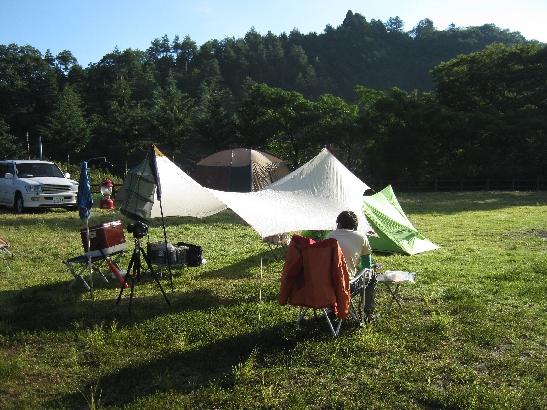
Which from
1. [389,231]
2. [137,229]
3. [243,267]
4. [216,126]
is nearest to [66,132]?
[216,126]

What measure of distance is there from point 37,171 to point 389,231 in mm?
11381

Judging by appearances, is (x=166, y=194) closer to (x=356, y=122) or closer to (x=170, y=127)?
(x=356, y=122)

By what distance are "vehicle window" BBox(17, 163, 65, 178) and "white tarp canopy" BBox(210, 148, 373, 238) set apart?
1070cm

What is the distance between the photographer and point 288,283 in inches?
188

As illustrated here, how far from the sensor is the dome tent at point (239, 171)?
19266 mm

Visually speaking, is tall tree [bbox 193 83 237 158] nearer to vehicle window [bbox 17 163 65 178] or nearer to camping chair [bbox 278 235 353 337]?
vehicle window [bbox 17 163 65 178]

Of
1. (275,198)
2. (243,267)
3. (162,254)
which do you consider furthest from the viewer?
(243,267)

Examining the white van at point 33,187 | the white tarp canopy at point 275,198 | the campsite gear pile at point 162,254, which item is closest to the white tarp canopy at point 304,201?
the white tarp canopy at point 275,198

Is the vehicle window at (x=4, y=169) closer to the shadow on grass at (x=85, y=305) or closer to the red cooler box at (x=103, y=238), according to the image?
the shadow on grass at (x=85, y=305)

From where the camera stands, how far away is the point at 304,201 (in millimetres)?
7062

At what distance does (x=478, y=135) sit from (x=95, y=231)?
1081 inches

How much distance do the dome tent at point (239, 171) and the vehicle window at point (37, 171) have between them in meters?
5.38

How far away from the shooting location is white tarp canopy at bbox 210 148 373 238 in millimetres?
6312

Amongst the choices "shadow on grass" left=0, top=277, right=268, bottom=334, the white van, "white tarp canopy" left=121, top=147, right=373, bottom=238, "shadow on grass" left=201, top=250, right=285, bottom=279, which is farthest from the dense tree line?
"shadow on grass" left=0, top=277, right=268, bottom=334
